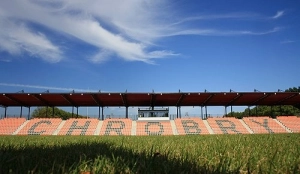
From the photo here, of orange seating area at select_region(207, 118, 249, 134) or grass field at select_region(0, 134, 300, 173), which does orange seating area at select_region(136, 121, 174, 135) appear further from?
grass field at select_region(0, 134, 300, 173)

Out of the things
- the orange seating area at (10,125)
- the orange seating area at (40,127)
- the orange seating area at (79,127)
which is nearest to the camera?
the orange seating area at (40,127)

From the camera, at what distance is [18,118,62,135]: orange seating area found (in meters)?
34.7

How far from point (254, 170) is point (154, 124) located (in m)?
36.4

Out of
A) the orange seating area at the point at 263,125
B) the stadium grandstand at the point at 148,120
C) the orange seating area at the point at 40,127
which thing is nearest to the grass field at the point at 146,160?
the stadium grandstand at the point at 148,120

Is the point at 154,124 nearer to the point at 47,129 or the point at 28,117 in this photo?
the point at 47,129

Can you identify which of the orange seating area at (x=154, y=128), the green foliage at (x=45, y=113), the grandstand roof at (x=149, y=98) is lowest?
the orange seating area at (x=154, y=128)

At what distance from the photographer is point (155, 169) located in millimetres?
2312

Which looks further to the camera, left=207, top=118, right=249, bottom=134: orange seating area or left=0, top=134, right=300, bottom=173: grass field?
left=207, top=118, right=249, bottom=134: orange seating area

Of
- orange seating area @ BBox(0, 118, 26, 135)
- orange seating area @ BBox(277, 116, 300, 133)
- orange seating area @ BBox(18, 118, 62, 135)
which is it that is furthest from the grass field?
orange seating area @ BBox(277, 116, 300, 133)

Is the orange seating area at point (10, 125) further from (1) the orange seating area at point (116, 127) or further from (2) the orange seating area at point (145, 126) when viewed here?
(1) the orange seating area at point (116, 127)

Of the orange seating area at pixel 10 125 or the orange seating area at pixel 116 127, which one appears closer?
the orange seating area at pixel 116 127

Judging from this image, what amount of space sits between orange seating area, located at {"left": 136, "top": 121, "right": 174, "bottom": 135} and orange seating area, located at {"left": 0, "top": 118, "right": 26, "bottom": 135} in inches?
686

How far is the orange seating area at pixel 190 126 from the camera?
3486 centimetres

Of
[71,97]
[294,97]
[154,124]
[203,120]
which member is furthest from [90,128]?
[294,97]
